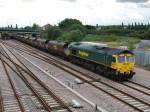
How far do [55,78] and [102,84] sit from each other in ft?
16.9

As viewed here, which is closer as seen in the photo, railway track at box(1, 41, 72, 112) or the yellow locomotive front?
railway track at box(1, 41, 72, 112)

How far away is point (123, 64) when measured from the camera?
104 feet

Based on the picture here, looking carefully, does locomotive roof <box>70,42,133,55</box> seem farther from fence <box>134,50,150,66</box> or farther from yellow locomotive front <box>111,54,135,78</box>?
fence <box>134,50,150,66</box>

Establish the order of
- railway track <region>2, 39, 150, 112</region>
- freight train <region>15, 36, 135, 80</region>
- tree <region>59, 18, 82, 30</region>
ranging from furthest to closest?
1. tree <region>59, 18, 82, 30</region>
2. freight train <region>15, 36, 135, 80</region>
3. railway track <region>2, 39, 150, 112</region>

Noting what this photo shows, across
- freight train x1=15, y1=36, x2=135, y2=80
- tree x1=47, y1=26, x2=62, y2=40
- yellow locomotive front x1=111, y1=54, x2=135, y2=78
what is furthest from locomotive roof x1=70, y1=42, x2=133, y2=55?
tree x1=47, y1=26, x2=62, y2=40

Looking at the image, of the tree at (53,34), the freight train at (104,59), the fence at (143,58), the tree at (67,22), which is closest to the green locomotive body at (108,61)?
the freight train at (104,59)

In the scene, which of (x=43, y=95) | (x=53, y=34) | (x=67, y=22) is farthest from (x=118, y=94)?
(x=67, y=22)

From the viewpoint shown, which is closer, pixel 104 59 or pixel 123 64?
pixel 123 64

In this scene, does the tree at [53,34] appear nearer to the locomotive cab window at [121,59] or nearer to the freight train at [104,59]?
the freight train at [104,59]

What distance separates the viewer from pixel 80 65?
42719mm

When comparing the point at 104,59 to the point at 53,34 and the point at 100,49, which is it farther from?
the point at 53,34

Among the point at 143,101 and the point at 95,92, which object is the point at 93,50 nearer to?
the point at 95,92

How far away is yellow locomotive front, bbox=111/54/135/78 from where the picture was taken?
31547 millimetres

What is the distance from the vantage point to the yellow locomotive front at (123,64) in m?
31.5
